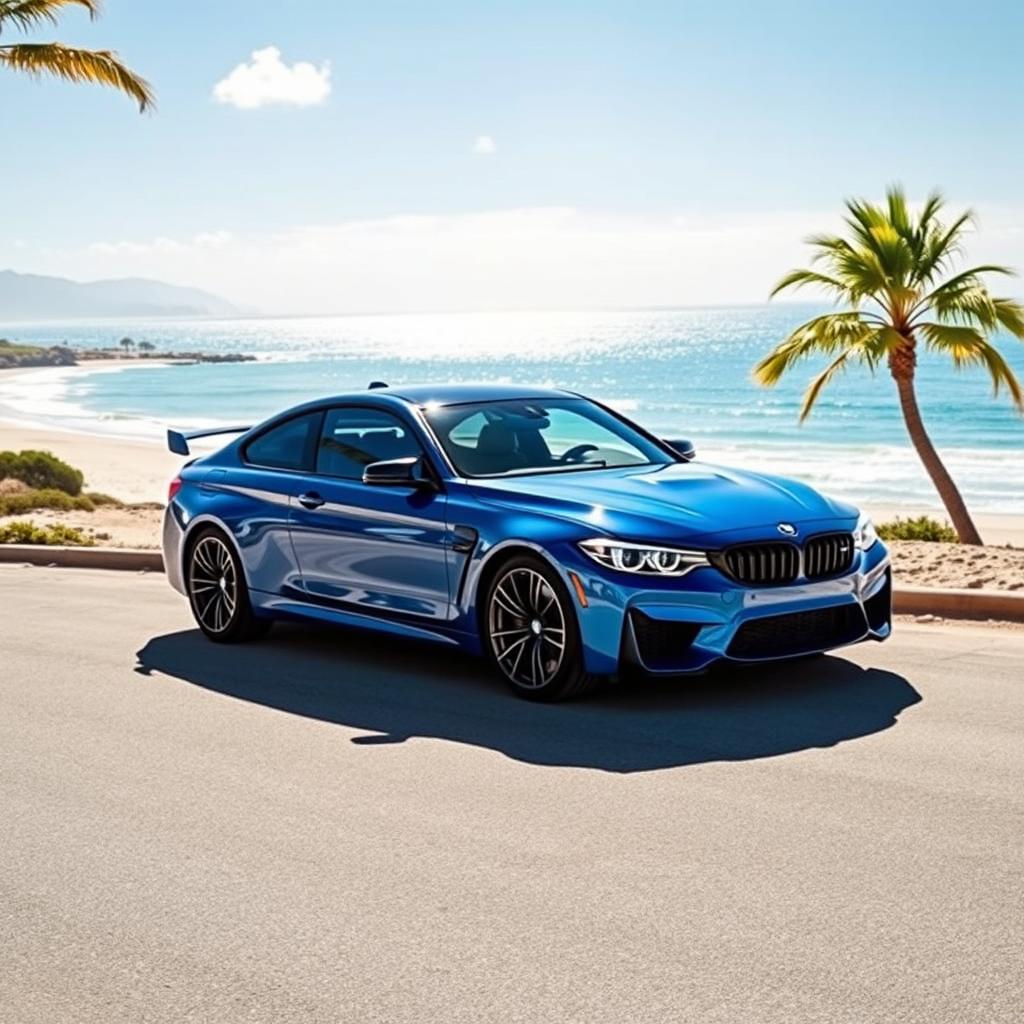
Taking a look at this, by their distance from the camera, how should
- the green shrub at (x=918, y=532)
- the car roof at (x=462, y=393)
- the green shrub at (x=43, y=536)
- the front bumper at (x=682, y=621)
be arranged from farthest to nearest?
the green shrub at (x=918, y=532) → the green shrub at (x=43, y=536) → the car roof at (x=462, y=393) → the front bumper at (x=682, y=621)

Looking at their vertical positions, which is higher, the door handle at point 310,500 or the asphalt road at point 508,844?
the door handle at point 310,500

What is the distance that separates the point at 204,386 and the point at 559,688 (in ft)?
371

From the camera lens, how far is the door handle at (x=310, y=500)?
9672mm

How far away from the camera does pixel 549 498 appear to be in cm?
848

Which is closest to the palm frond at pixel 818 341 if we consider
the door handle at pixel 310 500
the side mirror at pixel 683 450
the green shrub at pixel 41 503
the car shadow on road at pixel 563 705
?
the green shrub at pixel 41 503

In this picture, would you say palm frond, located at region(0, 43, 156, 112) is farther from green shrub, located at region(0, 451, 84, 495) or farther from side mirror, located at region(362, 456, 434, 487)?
side mirror, located at region(362, 456, 434, 487)

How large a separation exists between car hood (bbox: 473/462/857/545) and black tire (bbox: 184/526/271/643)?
2.10 m

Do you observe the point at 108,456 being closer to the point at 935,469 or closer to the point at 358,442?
the point at 935,469

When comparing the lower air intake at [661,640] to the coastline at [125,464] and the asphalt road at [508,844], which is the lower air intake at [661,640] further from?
the coastline at [125,464]

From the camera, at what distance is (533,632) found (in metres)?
8.41

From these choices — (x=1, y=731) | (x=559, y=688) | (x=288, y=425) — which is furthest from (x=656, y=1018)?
(x=288, y=425)

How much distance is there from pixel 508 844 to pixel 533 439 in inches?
148

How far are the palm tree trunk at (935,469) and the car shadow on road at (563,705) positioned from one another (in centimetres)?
1230

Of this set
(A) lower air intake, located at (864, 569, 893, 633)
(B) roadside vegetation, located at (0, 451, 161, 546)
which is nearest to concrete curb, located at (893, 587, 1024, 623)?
(A) lower air intake, located at (864, 569, 893, 633)
